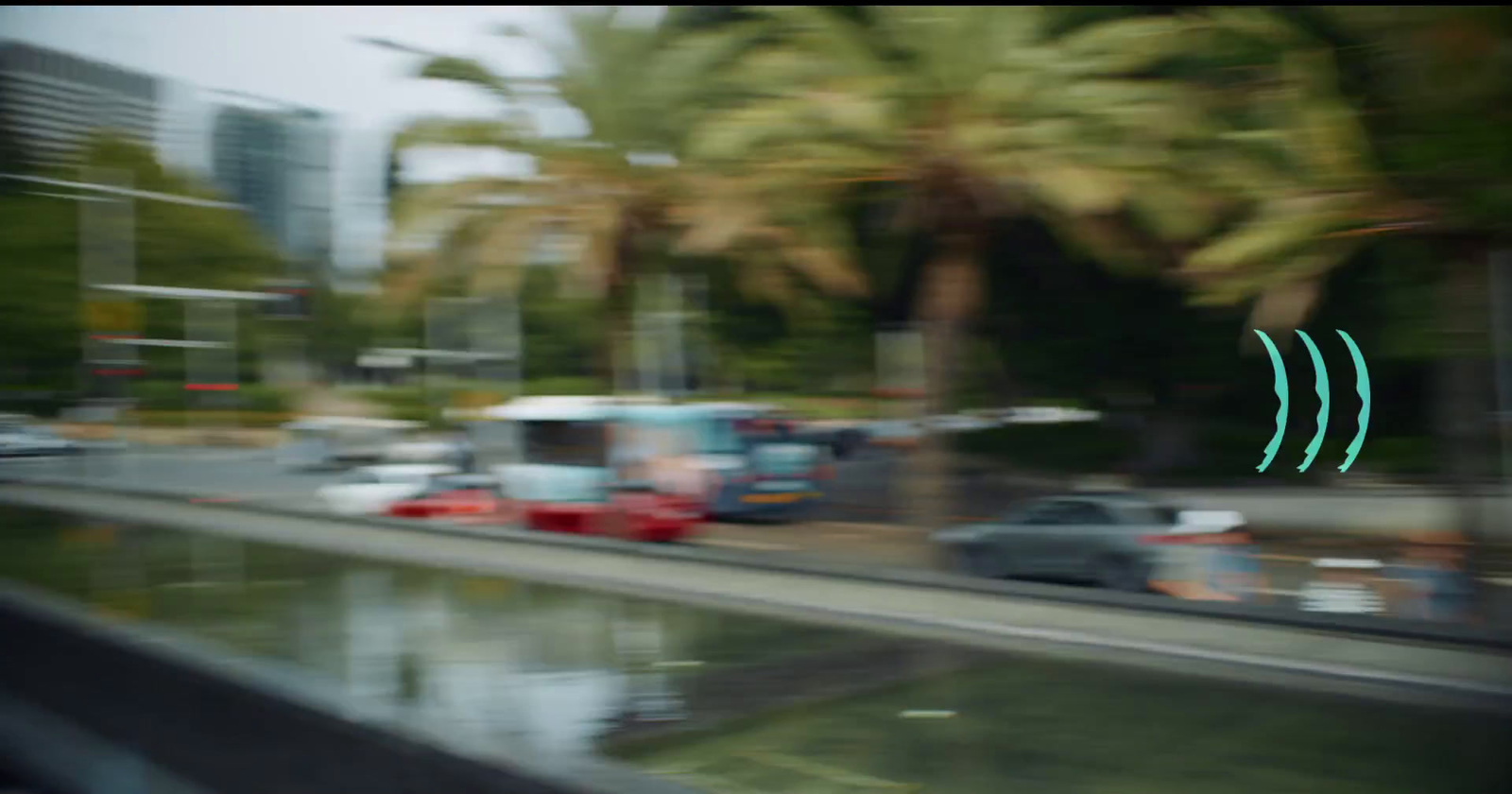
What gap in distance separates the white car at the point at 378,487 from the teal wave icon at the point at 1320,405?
37.8 feet

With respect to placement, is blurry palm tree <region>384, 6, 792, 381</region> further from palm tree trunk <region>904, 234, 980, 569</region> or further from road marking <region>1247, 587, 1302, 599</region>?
road marking <region>1247, 587, 1302, 599</region>

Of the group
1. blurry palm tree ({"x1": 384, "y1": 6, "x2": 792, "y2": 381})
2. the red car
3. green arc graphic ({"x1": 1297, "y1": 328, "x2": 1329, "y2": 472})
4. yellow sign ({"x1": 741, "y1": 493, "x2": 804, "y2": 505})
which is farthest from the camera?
yellow sign ({"x1": 741, "y1": 493, "x2": 804, "y2": 505})

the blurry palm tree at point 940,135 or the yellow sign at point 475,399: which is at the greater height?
the blurry palm tree at point 940,135

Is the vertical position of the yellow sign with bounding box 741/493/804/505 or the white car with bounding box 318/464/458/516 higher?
the white car with bounding box 318/464/458/516

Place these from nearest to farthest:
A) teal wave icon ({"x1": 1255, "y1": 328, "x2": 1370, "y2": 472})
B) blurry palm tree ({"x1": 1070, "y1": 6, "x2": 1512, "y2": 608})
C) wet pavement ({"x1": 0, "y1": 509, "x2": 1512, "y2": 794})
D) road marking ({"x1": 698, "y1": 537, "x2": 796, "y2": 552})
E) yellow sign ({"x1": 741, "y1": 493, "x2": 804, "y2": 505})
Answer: wet pavement ({"x1": 0, "y1": 509, "x2": 1512, "y2": 794}), teal wave icon ({"x1": 1255, "y1": 328, "x2": 1370, "y2": 472}), blurry palm tree ({"x1": 1070, "y1": 6, "x2": 1512, "y2": 608}), road marking ({"x1": 698, "y1": 537, "x2": 796, "y2": 552}), yellow sign ({"x1": 741, "y1": 493, "x2": 804, "y2": 505})

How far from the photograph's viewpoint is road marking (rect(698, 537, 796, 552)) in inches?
767

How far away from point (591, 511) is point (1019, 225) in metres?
6.55

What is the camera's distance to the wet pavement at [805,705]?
6273 millimetres

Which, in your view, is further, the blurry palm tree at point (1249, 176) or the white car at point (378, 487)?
the white car at point (378, 487)

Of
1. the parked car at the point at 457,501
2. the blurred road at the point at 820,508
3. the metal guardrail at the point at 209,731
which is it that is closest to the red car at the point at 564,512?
the parked car at the point at 457,501

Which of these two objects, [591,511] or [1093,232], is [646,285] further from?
[1093,232]

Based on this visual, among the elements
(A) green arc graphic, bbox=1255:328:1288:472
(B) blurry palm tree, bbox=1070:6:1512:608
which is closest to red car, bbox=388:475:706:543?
(B) blurry palm tree, bbox=1070:6:1512:608

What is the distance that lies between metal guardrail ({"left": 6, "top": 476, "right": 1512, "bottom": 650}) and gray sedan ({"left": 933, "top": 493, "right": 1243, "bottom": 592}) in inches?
88.7

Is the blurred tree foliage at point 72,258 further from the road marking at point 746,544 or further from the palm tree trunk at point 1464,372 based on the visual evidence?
the palm tree trunk at point 1464,372
